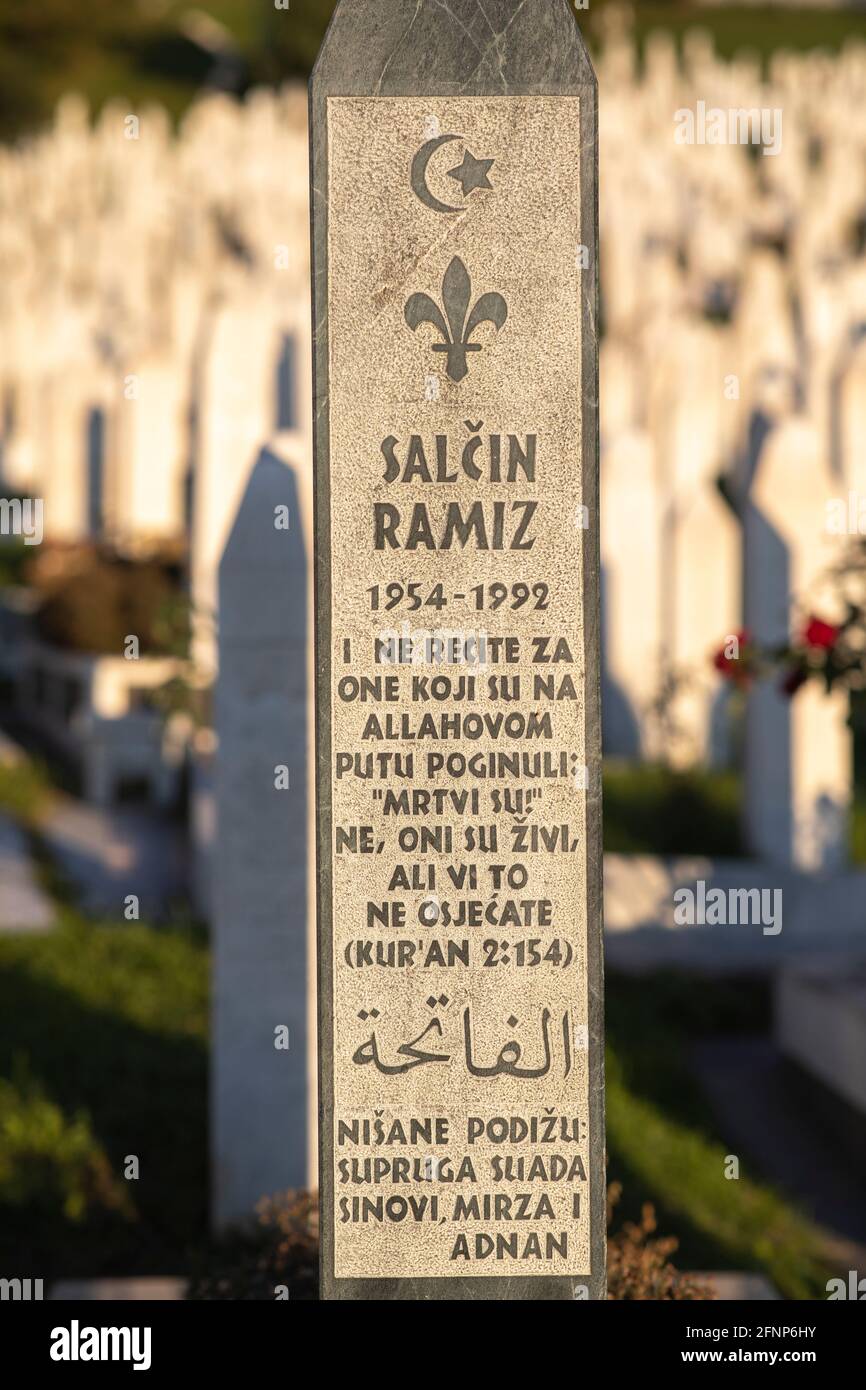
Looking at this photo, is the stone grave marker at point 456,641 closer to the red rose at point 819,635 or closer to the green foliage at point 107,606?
the red rose at point 819,635

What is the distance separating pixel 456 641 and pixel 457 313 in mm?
677

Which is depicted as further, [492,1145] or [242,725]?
[242,725]

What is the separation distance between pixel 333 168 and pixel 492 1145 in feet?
6.77

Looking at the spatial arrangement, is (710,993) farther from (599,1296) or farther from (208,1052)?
(599,1296)

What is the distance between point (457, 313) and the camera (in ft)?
12.4

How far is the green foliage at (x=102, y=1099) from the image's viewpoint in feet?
17.6

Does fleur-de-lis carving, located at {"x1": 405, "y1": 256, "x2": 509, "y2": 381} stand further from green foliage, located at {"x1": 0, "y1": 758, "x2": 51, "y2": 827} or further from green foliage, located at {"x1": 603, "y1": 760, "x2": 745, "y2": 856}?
green foliage, located at {"x1": 0, "y1": 758, "x2": 51, "y2": 827}

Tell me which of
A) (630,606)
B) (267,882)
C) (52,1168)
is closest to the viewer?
(267,882)

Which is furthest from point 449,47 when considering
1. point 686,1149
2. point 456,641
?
point 686,1149

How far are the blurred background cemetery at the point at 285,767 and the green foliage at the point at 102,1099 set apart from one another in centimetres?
2

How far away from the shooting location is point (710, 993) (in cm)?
804

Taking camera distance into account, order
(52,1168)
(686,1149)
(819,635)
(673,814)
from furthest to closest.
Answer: (673,814) → (686,1149) → (819,635) → (52,1168)

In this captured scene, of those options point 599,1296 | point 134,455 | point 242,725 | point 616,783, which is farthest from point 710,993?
point 134,455

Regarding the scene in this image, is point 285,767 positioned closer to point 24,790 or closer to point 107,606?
point 24,790
